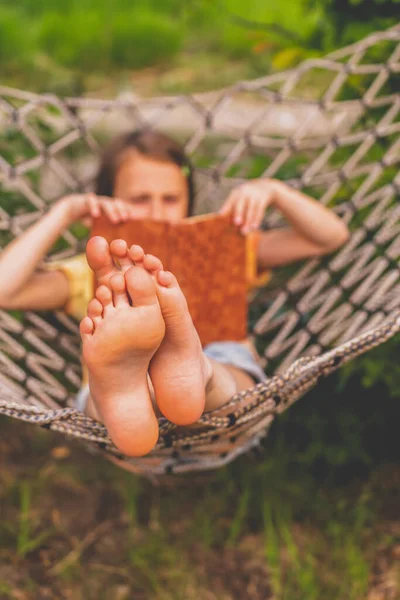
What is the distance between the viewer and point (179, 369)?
1006 millimetres

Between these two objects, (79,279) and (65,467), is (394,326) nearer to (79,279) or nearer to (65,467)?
(79,279)

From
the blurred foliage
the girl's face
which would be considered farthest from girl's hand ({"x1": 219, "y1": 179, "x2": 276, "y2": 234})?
the blurred foliage

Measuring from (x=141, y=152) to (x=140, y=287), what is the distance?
70 cm

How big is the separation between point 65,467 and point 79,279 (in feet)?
→ 1.74

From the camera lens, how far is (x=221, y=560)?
1587 millimetres

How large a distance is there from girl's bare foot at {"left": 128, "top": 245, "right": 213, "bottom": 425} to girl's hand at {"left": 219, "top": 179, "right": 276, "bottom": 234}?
515 millimetres

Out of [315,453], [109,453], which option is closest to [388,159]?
[315,453]

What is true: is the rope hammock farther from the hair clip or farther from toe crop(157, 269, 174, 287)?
toe crop(157, 269, 174, 287)

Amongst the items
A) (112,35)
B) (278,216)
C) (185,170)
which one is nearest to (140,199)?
(185,170)

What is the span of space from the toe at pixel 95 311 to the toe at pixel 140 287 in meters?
0.05

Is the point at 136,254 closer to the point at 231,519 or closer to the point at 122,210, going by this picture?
the point at 122,210

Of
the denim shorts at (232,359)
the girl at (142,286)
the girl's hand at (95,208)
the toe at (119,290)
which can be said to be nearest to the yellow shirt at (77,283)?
the girl at (142,286)

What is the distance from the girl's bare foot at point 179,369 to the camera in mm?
982

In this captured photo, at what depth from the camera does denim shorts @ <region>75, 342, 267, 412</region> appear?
1.33 meters
